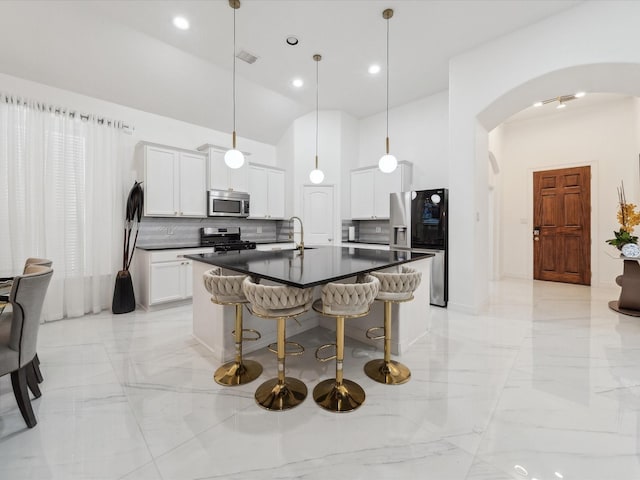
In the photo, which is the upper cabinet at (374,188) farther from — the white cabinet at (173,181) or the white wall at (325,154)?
the white cabinet at (173,181)

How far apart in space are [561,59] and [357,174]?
3.16 meters

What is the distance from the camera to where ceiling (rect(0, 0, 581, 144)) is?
2.89 m

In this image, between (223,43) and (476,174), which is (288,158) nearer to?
(223,43)

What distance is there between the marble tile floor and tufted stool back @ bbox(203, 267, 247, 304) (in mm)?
635

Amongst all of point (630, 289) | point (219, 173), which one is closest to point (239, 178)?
point (219, 173)

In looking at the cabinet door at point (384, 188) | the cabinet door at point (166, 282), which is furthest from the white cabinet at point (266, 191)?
the cabinet door at point (384, 188)

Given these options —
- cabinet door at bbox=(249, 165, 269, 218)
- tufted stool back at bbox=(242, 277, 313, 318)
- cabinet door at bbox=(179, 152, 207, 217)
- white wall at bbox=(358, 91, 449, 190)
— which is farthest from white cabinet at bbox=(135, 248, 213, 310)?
white wall at bbox=(358, 91, 449, 190)

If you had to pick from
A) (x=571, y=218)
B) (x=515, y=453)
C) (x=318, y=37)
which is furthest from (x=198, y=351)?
(x=571, y=218)

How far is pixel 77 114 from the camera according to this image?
3.50 meters

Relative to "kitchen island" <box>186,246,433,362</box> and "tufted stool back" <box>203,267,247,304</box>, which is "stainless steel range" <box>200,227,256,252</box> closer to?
"kitchen island" <box>186,246,433,362</box>

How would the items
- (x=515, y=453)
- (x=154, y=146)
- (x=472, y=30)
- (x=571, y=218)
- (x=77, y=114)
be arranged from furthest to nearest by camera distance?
(x=571, y=218), (x=154, y=146), (x=77, y=114), (x=472, y=30), (x=515, y=453)

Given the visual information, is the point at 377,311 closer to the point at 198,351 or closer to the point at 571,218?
the point at 198,351

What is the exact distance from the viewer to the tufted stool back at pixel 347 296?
1.67m

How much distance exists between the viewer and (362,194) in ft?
17.7
